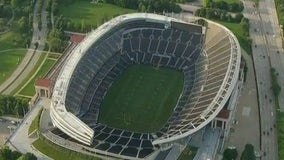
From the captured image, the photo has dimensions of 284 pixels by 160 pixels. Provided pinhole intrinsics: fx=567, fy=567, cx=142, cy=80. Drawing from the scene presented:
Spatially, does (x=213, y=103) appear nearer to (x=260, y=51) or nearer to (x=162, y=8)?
(x=260, y=51)

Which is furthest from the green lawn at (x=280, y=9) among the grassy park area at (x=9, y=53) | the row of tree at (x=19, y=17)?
the grassy park area at (x=9, y=53)

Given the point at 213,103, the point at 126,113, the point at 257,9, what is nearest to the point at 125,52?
the point at 126,113

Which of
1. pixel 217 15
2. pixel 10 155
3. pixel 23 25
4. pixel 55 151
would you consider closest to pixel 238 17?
pixel 217 15

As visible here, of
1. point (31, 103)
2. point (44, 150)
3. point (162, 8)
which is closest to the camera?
point (44, 150)

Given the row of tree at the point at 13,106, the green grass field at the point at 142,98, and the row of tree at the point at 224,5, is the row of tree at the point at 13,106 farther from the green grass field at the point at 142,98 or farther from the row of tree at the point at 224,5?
the row of tree at the point at 224,5

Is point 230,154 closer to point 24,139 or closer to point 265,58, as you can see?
point 24,139

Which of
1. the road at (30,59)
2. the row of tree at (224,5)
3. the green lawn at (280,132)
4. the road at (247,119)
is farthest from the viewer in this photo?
the row of tree at (224,5)
